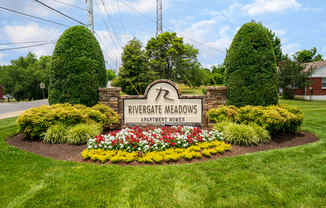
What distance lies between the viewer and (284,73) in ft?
78.2

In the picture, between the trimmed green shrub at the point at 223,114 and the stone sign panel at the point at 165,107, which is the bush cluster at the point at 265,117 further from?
the stone sign panel at the point at 165,107

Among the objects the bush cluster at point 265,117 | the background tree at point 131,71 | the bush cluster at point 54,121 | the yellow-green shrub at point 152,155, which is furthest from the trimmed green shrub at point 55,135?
the background tree at point 131,71

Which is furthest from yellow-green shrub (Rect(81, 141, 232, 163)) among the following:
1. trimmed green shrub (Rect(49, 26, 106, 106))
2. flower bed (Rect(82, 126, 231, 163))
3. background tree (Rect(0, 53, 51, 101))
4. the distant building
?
background tree (Rect(0, 53, 51, 101))

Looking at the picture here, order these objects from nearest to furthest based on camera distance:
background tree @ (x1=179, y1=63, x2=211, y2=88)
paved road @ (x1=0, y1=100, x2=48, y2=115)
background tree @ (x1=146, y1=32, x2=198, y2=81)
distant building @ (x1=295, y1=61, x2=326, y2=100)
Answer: paved road @ (x1=0, y1=100, x2=48, y2=115) < distant building @ (x1=295, y1=61, x2=326, y2=100) < background tree @ (x1=146, y1=32, x2=198, y2=81) < background tree @ (x1=179, y1=63, x2=211, y2=88)

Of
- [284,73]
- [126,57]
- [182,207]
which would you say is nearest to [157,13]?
[126,57]

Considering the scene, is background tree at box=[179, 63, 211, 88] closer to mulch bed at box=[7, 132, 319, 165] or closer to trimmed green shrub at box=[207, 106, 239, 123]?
trimmed green shrub at box=[207, 106, 239, 123]

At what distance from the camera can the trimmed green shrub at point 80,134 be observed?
16.7 ft

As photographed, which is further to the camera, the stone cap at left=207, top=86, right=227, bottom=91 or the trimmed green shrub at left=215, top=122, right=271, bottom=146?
the stone cap at left=207, top=86, right=227, bottom=91

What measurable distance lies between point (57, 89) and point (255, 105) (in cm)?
705

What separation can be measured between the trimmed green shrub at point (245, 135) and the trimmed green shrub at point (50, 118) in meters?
3.96

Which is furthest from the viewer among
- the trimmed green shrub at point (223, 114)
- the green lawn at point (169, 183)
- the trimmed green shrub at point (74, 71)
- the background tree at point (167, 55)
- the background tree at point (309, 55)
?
the background tree at point (309, 55)

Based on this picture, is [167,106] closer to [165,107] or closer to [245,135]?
[165,107]

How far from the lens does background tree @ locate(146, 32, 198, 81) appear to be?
85.6 feet

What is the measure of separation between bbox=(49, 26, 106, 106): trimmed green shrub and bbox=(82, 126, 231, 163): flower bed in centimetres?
239
